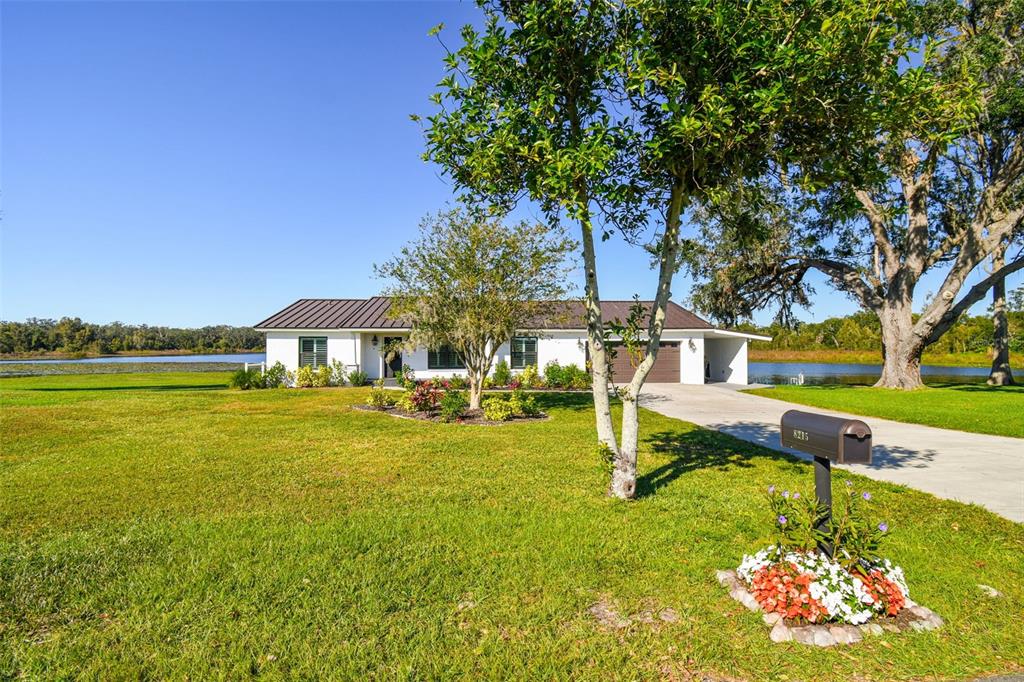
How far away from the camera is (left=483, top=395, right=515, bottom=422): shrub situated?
12.2 metres

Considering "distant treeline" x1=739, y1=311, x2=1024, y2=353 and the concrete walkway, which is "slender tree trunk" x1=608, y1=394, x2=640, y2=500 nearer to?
the concrete walkway

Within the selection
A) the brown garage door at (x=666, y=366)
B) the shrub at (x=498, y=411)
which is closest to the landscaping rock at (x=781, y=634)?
the shrub at (x=498, y=411)

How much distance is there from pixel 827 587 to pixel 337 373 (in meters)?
21.5

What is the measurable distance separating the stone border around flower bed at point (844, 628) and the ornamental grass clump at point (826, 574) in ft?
0.14

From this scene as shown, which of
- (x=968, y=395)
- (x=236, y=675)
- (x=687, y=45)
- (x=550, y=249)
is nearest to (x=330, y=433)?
(x=550, y=249)

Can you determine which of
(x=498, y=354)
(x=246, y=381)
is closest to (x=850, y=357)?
(x=498, y=354)

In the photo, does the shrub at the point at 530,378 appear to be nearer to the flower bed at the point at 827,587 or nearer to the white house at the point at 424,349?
the white house at the point at 424,349

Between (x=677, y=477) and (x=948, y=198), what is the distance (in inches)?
918

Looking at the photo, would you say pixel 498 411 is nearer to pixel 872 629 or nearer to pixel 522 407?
pixel 522 407

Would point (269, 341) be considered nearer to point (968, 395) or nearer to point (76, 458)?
point (76, 458)

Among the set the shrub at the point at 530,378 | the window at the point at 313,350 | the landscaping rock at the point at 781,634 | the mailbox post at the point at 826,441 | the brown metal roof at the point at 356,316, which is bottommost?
the landscaping rock at the point at 781,634

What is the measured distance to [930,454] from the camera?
28.0 feet

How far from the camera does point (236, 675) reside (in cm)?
265

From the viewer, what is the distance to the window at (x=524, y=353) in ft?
76.5
